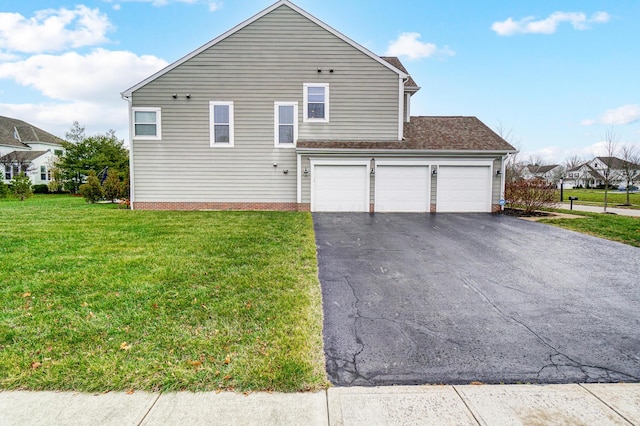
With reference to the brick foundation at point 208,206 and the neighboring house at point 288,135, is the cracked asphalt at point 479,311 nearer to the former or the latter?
the neighboring house at point 288,135

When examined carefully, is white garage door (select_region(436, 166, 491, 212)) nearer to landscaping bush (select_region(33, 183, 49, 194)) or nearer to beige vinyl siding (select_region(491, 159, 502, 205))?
beige vinyl siding (select_region(491, 159, 502, 205))

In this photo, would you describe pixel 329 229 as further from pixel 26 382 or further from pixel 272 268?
pixel 26 382

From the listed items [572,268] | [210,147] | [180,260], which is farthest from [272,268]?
[210,147]

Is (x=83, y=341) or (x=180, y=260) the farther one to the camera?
(x=180, y=260)

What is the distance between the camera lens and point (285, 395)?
241cm

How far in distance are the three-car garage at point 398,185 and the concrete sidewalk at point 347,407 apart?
11350 mm

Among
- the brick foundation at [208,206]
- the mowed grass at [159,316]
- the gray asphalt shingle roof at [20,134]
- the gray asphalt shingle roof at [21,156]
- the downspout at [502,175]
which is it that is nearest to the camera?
the mowed grass at [159,316]

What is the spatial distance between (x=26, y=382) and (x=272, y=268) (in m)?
3.22

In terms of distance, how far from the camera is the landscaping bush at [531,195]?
13727 millimetres

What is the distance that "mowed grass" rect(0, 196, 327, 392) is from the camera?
8.54 ft

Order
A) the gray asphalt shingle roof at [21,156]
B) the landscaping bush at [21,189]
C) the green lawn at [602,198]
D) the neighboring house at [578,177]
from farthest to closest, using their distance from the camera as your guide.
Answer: the neighboring house at [578,177], the gray asphalt shingle roof at [21,156], the green lawn at [602,198], the landscaping bush at [21,189]

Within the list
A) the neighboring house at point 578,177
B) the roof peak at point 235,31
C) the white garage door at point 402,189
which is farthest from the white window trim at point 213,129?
the neighboring house at point 578,177

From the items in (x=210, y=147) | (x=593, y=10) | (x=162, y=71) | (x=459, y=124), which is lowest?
(x=210, y=147)

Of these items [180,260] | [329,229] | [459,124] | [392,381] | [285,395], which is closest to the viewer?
[285,395]
